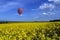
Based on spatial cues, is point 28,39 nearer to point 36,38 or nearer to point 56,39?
point 36,38

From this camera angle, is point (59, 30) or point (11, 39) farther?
point (59, 30)

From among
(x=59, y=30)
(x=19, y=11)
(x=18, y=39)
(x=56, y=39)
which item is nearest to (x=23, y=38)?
(x=18, y=39)

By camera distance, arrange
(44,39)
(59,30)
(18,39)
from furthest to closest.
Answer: (59,30)
(18,39)
(44,39)

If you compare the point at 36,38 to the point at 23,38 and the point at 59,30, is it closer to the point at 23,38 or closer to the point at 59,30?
the point at 23,38

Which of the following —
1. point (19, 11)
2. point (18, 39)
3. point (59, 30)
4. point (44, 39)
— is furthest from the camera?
point (19, 11)

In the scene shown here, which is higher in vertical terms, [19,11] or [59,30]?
[19,11]

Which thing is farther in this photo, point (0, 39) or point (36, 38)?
point (36, 38)

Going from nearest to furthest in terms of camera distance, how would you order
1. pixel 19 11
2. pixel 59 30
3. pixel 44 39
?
pixel 44 39 → pixel 59 30 → pixel 19 11

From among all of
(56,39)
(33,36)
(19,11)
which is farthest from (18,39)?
(19,11)

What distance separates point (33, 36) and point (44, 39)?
1.17 metres

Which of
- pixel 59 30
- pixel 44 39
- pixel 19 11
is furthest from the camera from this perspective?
pixel 19 11

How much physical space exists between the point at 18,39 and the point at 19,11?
13406 millimetres

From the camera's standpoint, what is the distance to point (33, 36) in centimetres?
959

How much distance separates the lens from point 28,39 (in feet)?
28.2
